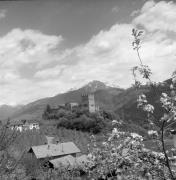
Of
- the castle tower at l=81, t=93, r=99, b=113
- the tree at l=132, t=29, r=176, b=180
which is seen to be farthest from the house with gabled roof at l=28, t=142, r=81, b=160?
the castle tower at l=81, t=93, r=99, b=113

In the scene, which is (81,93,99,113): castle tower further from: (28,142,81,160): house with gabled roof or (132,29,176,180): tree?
(132,29,176,180): tree

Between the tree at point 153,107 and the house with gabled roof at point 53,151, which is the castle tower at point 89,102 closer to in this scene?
the house with gabled roof at point 53,151

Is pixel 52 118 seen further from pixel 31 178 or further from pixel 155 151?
pixel 155 151

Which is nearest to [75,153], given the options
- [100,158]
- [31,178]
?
[31,178]

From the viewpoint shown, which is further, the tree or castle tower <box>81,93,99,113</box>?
castle tower <box>81,93,99,113</box>

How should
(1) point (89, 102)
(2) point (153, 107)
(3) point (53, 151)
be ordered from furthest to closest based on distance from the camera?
1. (1) point (89, 102)
2. (3) point (53, 151)
3. (2) point (153, 107)

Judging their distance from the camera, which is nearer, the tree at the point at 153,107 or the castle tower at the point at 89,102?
the tree at the point at 153,107

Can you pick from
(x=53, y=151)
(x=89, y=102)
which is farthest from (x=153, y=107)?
(x=89, y=102)

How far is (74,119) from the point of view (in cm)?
9131

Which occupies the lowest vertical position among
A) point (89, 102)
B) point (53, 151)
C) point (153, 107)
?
point (53, 151)

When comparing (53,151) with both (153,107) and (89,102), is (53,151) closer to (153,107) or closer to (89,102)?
(153,107)

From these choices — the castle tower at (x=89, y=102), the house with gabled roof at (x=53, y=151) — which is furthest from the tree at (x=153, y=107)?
the castle tower at (x=89, y=102)

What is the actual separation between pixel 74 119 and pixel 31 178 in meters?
69.2

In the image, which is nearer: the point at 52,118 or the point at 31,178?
the point at 31,178
